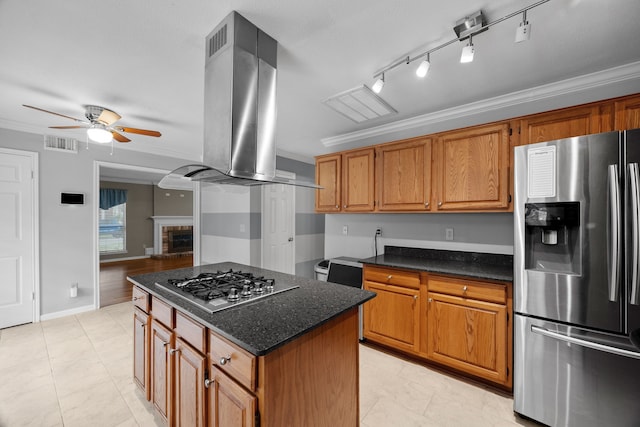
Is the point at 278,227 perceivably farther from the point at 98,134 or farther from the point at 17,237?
the point at 17,237

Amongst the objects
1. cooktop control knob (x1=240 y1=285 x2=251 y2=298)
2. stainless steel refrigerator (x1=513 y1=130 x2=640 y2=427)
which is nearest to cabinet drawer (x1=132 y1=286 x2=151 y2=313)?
cooktop control knob (x1=240 y1=285 x2=251 y2=298)

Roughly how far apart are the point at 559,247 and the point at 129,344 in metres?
3.96

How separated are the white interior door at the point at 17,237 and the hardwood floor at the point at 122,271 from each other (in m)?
0.91

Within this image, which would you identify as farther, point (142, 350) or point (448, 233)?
point (448, 233)

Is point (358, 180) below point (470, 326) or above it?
above

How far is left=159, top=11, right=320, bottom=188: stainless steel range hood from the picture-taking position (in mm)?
1538

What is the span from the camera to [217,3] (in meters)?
1.43

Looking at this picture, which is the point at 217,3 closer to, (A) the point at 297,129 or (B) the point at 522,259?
(A) the point at 297,129

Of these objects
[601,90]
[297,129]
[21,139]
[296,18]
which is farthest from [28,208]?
[601,90]

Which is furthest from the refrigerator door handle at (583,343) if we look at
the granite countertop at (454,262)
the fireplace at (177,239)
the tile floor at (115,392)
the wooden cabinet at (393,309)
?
the fireplace at (177,239)

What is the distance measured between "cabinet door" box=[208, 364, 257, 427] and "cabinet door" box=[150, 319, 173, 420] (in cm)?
→ 47

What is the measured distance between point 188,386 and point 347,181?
2.53 metres

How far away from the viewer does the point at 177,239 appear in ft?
28.8

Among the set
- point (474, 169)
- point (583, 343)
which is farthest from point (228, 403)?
point (474, 169)
